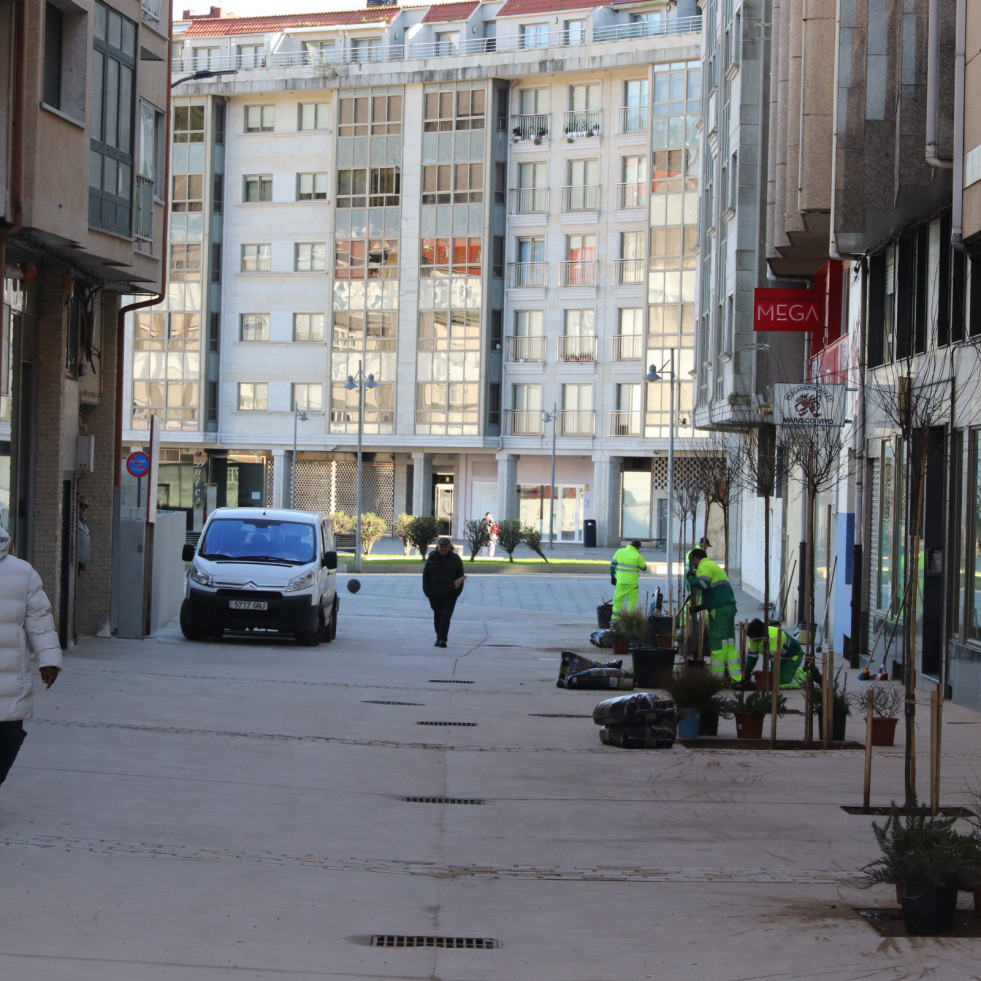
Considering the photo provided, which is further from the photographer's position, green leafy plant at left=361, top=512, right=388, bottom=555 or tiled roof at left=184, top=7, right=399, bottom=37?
tiled roof at left=184, top=7, right=399, bottom=37

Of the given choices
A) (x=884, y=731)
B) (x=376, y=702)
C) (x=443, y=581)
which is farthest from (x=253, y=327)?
(x=884, y=731)

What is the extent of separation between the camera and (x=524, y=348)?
7250 centimetres


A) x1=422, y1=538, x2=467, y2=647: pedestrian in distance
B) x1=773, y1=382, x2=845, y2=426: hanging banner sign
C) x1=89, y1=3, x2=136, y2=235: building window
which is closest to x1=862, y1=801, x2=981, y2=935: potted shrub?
x1=773, y1=382, x2=845, y2=426: hanging banner sign

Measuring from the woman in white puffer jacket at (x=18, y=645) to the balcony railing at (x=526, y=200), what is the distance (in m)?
64.4

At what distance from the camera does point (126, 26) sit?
21.5 m

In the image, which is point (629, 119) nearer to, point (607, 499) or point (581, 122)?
point (581, 122)

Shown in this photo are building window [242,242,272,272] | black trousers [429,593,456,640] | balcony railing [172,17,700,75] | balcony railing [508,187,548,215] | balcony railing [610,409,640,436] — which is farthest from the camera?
building window [242,242,272,272]

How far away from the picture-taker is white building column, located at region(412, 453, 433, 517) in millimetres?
73688

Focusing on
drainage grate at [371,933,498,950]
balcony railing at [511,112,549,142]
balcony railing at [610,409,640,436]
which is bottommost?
drainage grate at [371,933,498,950]

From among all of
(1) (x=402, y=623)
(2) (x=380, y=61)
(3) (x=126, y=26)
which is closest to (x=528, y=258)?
(2) (x=380, y=61)

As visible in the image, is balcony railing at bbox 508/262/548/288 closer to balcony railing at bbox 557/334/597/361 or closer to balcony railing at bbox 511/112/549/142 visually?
balcony railing at bbox 557/334/597/361

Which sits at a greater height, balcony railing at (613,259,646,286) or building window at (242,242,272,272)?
building window at (242,242,272,272)

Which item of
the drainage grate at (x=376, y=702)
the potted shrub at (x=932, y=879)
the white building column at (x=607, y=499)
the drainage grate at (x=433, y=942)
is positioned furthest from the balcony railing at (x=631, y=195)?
the drainage grate at (x=433, y=942)

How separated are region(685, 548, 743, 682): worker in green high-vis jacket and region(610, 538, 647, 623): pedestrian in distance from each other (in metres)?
4.82
